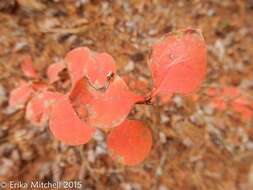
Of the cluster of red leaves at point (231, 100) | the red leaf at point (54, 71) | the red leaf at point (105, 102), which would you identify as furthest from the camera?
the cluster of red leaves at point (231, 100)

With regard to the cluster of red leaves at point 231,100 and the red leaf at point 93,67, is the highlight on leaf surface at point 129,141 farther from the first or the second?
the cluster of red leaves at point 231,100

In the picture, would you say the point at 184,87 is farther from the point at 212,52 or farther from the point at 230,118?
the point at 212,52

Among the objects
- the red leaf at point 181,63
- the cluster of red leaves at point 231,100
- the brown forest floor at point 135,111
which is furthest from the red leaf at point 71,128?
the cluster of red leaves at point 231,100

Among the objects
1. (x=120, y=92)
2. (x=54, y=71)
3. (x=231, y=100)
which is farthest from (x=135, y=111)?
(x=120, y=92)

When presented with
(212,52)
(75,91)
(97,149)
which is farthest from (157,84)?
(212,52)

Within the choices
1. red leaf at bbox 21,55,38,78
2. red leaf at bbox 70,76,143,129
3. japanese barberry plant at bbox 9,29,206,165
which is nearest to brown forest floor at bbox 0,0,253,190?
red leaf at bbox 21,55,38,78

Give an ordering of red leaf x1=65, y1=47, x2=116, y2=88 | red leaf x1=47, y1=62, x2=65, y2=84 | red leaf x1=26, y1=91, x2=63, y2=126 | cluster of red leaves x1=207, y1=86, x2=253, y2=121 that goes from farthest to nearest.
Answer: cluster of red leaves x1=207, y1=86, x2=253, y2=121
red leaf x1=47, y1=62, x2=65, y2=84
red leaf x1=26, y1=91, x2=63, y2=126
red leaf x1=65, y1=47, x2=116, y2=88

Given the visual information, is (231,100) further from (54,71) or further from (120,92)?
(120,92)

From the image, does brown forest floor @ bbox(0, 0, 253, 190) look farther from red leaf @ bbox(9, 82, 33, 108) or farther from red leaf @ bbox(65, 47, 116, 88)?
red leaf @ bbox(65, 47, 116, 88)
